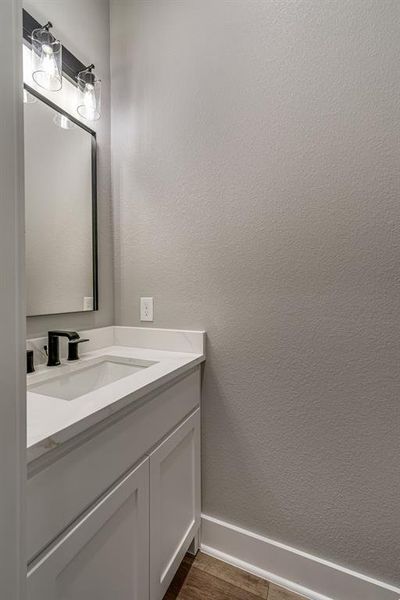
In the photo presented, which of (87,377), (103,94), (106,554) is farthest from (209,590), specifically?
(103,94)

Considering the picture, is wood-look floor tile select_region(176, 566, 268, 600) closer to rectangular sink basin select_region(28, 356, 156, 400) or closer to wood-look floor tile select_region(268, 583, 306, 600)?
wood-look floor tile select_region(268, 583, 306, 600)

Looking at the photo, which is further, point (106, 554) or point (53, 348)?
point (53, 348)

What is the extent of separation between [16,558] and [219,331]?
3.04ft

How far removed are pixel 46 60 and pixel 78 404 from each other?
4.03 feet

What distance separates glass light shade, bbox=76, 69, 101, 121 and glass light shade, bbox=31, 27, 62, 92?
0.46ft

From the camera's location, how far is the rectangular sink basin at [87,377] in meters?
0.95

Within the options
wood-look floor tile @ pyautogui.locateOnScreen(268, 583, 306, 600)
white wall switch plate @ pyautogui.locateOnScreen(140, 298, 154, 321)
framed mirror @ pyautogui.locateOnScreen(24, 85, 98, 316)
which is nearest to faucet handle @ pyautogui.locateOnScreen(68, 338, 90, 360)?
framed mirror @ pyautogui.locateOnScreen(24, 85, 98, 316)

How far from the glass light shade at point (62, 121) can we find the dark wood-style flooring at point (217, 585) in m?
1.86

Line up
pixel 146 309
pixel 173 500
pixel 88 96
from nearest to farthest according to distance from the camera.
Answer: pixel 173 500
pixel 88 96
pixel 146 309

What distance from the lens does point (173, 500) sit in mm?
1003

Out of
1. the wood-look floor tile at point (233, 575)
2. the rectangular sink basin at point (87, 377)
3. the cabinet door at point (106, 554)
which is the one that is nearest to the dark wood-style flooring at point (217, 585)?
the wood-look floor tile at point (233, 575)

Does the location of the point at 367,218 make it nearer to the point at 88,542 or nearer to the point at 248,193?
Answer: the point at 248,193

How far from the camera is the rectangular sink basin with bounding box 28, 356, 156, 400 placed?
954mm

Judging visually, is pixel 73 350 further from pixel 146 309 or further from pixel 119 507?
pixel 119 507
